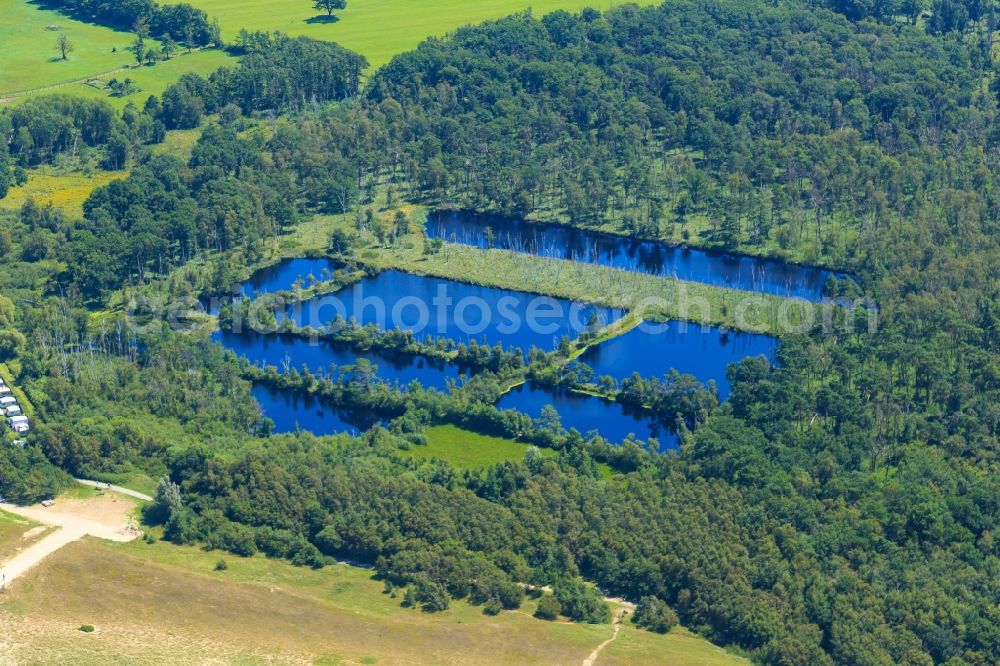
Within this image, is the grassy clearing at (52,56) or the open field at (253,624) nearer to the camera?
the open field at (253,624)

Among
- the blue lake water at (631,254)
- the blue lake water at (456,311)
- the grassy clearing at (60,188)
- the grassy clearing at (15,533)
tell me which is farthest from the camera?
the grassy clearing at (60,188)

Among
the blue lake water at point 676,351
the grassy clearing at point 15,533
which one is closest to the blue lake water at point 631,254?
the blue lake water at point 676,351

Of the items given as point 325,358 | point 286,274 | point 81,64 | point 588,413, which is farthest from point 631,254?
point 81,64

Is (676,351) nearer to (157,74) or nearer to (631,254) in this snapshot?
(631,254)

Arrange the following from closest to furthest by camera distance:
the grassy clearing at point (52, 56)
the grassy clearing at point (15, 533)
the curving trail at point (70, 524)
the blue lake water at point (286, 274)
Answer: the curving trail at point (70, 524) < the grassy clearing at point (15, 533) < the blue lake water at point (286, 274) < the grassy clearing at point (52, 56)

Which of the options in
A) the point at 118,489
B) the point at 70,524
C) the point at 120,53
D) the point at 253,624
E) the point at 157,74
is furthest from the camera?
the point at 120,53

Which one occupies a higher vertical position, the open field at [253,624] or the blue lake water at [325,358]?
the blue lake water at [325,358]

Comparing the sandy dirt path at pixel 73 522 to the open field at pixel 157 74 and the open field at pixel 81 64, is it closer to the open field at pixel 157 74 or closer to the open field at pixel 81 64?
the open field at pixel 157 74
